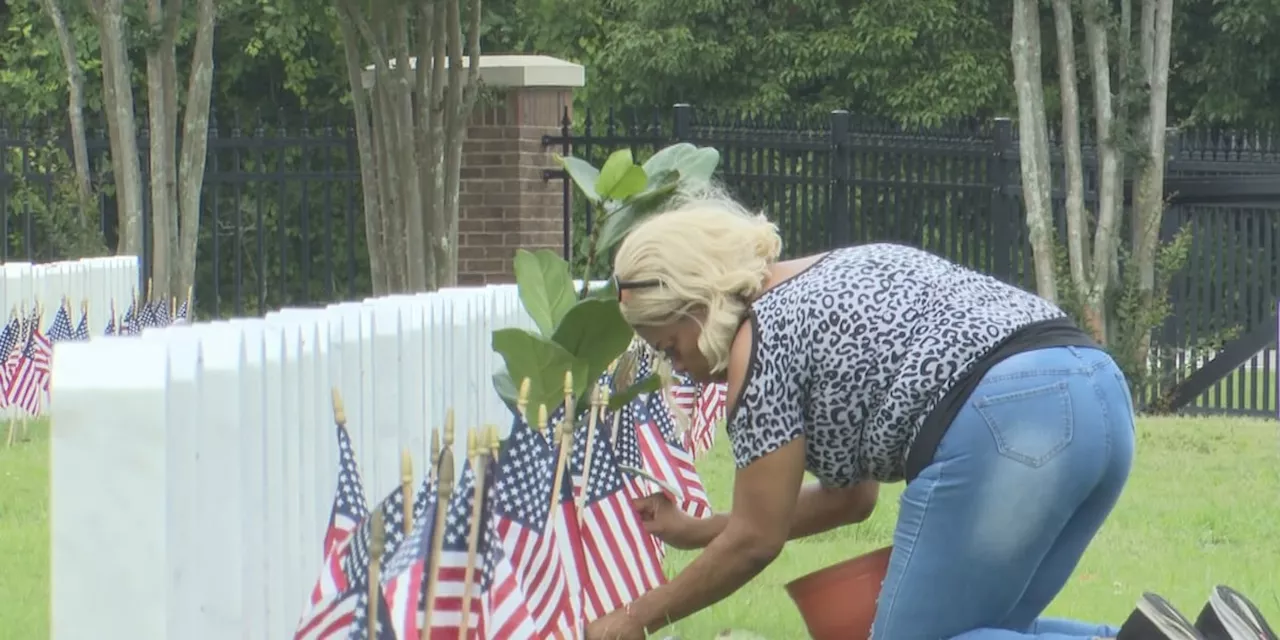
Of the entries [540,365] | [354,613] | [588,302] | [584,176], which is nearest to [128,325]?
[584,176]

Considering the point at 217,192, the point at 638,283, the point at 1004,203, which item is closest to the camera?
the point at 638,283

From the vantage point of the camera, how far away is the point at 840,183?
1423cm


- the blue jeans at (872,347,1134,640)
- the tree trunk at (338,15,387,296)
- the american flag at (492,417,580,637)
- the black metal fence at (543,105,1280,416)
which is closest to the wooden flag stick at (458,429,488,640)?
the american flag at (492,417,580,637)

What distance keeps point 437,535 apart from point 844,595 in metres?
1.33

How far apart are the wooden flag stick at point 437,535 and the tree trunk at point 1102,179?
9.75 m

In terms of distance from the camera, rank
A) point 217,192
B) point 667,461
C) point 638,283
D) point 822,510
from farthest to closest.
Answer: point 217,192 < point 667,461 < point 822,510 < point 638,283

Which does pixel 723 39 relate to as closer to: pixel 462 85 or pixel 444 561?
pixel 462 85

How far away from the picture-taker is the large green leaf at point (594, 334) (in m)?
5.42

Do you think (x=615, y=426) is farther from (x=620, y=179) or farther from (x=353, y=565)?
(x=353, y=565)

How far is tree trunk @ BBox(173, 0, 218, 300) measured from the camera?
12445mm

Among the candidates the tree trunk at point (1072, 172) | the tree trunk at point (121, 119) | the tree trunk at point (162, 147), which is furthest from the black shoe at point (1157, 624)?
the tree trunk at point (121, 119)

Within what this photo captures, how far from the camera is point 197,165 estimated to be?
12758mm

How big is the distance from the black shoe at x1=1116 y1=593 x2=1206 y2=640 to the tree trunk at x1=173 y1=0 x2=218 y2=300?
943 centimetres

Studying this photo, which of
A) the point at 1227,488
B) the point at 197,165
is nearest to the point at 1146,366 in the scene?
the point at 1227,488
